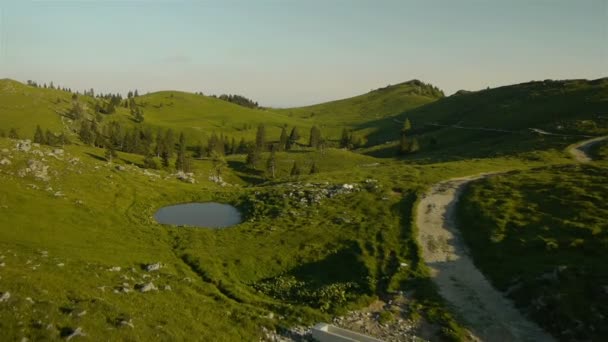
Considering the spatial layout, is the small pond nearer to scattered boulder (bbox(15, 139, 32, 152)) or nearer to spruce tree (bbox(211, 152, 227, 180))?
scattered boulder (bbox(15, 139, 32, 152))

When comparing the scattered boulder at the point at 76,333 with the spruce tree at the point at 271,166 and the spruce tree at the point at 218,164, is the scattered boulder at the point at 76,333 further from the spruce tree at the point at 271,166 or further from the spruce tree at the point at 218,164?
the spruce tree at the point at 271,166

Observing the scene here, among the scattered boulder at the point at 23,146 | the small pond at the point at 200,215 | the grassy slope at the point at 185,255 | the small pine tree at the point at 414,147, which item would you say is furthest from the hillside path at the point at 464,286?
the small pine tree at the point at 414,147

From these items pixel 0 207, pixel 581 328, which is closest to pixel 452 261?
pixel 581 328

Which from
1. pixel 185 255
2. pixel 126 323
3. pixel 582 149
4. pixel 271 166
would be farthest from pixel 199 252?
pixel 271 166

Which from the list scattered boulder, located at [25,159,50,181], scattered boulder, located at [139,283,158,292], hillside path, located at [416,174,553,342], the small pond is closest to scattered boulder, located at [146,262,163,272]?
scattered boulder, located at [139,283,158,292]

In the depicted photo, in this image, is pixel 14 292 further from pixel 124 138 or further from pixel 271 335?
pixel 124 138
